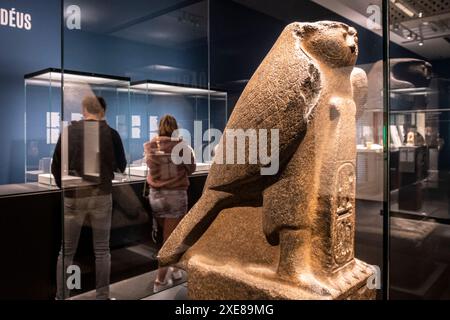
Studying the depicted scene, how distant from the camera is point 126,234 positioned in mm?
1898

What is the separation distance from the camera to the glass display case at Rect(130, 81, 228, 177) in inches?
68.6

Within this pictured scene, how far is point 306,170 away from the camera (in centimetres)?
114

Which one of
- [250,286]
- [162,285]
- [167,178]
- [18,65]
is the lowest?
[162,285]

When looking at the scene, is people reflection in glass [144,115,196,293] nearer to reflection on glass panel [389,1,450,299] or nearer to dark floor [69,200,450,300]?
dark floor [69,200,450,300]

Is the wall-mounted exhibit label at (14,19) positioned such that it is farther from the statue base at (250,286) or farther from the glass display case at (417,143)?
the glass display case at (417,143)

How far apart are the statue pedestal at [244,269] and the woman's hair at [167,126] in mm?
566

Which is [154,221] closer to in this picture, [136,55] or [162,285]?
[162,285]

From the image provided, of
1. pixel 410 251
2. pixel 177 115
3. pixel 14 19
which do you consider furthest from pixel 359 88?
pixel 14 19

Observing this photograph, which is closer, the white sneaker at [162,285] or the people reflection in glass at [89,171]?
the people reflection in glass at [89,171]

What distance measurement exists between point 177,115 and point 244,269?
841 millimetres

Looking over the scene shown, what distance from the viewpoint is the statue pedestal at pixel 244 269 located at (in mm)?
1144

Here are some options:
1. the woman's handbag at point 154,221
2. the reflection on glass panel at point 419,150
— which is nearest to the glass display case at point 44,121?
the woman's handbag at point 154,221

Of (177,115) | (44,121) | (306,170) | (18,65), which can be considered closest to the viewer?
(306,170)
